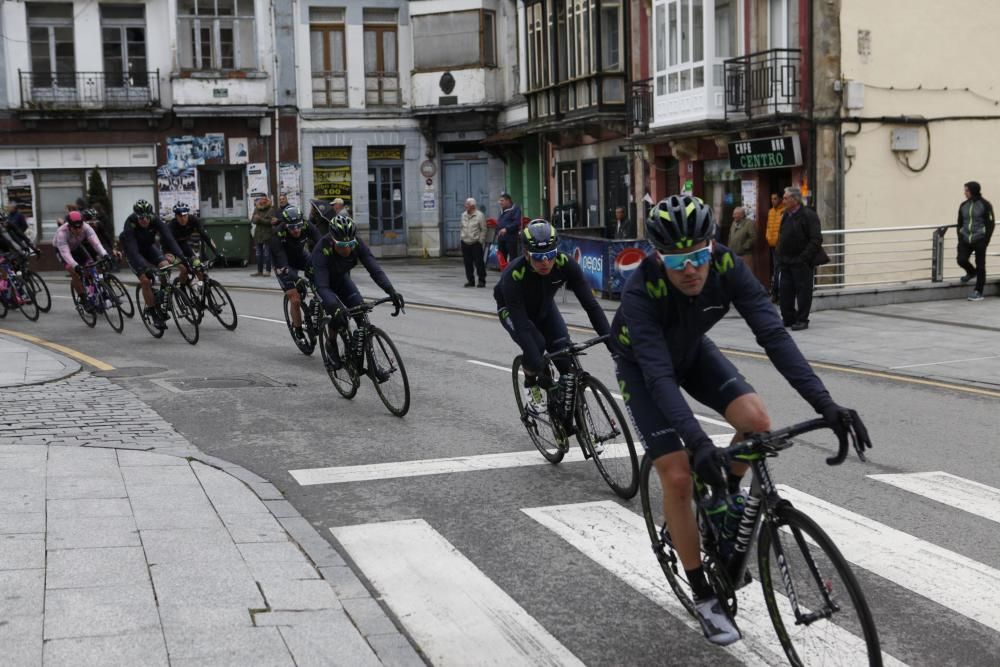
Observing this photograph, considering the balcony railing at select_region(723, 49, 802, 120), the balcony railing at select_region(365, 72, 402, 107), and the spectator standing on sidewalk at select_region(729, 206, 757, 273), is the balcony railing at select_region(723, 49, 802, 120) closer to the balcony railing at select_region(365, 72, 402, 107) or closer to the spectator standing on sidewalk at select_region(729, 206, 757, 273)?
the spectator standing on sidewalk at select_region(729, 206, 757, 273)

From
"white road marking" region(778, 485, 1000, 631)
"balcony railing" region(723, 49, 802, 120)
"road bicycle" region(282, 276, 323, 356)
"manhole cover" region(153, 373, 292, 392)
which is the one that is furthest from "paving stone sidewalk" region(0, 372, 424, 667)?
"balcony railing" region(723, 49, 802, 120)

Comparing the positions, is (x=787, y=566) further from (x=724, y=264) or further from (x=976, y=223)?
(x=976, y=223)

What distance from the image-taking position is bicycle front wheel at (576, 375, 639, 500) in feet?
25.0

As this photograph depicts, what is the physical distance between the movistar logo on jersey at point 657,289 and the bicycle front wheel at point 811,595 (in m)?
0.99

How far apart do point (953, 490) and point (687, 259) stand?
379cm

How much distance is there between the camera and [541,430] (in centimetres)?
870

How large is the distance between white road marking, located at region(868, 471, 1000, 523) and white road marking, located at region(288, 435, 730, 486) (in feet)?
7.13

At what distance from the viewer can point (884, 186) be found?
2373 cm

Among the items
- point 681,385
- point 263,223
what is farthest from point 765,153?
point 681,385

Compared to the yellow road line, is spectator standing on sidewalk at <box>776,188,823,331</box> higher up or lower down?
higher up

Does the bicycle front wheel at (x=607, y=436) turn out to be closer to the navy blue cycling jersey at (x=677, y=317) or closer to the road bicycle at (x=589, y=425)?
the road bicycle at (x=589, y=425)

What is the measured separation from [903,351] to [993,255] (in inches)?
351

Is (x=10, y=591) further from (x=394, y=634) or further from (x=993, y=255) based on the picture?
(x=993, y=255)

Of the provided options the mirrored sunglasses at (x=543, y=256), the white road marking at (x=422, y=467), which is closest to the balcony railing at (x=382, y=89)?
the white road marking at (x=422, y=467)
